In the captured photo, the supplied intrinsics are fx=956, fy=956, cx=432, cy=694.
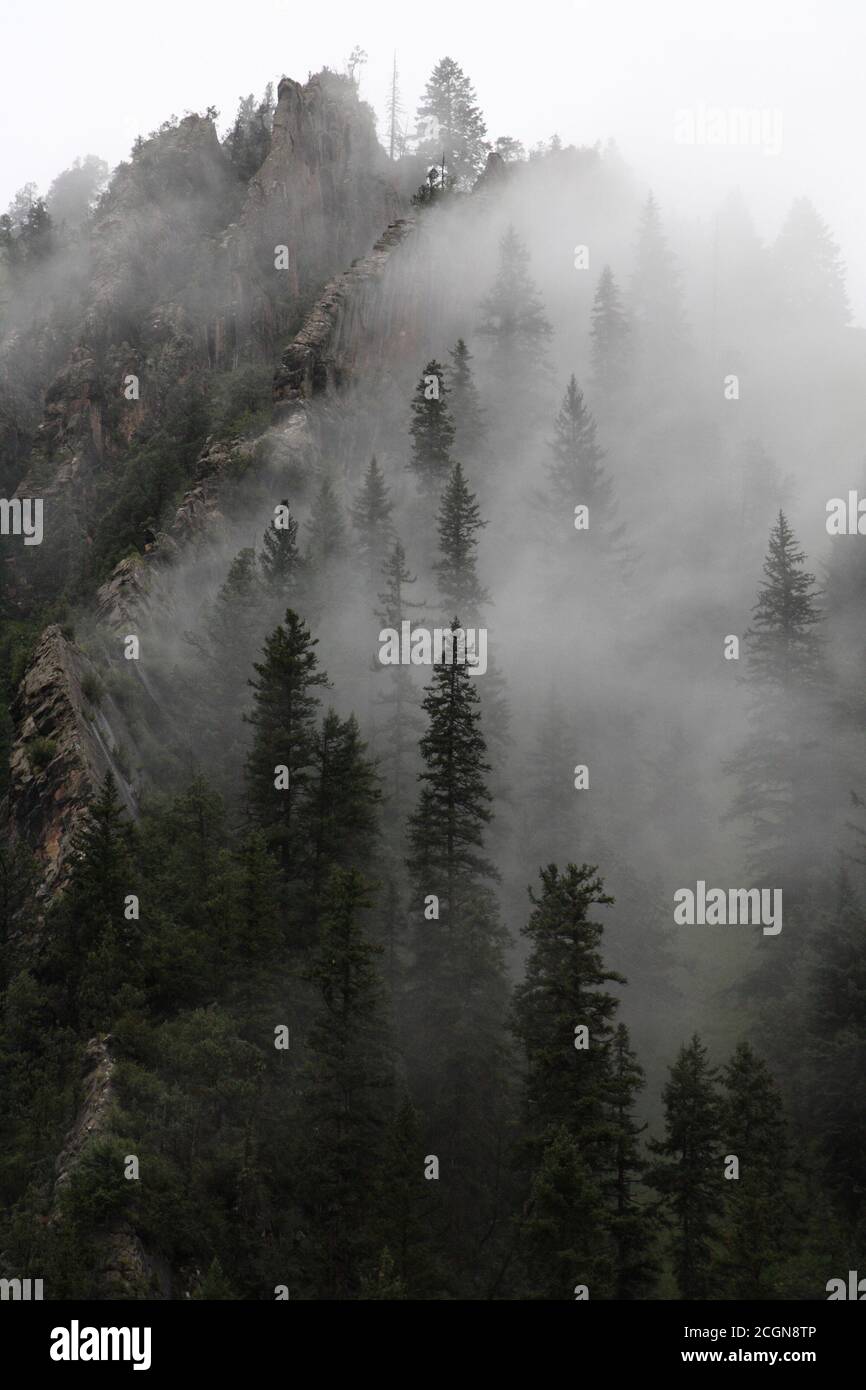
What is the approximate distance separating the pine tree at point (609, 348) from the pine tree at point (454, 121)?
117 feet

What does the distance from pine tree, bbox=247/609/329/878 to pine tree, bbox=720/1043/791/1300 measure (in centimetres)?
1646

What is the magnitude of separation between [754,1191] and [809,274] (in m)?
99.2

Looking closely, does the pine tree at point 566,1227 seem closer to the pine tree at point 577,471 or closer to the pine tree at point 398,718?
the pine tree at point 398,718

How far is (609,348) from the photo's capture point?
3086 inches

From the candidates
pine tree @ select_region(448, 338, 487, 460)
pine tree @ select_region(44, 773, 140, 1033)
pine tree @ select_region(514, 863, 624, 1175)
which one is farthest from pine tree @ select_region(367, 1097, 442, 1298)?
pine tree @ select_region(448, 338, 487, 460)

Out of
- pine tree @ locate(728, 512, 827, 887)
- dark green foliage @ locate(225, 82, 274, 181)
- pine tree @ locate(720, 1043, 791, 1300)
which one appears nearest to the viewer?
pine tree @ locate(720, 1043, 791, 1300)

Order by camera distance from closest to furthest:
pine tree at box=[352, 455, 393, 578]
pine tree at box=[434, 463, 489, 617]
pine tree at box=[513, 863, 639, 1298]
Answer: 1. pine tree at box=[513, 863, 639, 1298]
2. pine tree at box=[434, 463, 489, 617]
3. pine tree at box=[352, 455, 393, 578]

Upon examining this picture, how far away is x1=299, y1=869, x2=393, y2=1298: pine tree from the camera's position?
2472 cm

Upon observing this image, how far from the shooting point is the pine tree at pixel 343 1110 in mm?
24719

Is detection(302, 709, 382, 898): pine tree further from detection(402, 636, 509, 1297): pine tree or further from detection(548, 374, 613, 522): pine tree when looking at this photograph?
detection(548, 374, 613, 522): pine tree

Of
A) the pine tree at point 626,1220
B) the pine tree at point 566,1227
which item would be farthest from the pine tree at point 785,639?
the pine tree at point 566,1227

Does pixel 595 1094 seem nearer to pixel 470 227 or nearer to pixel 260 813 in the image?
pixel 260 813

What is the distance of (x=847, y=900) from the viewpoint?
3200 cm
